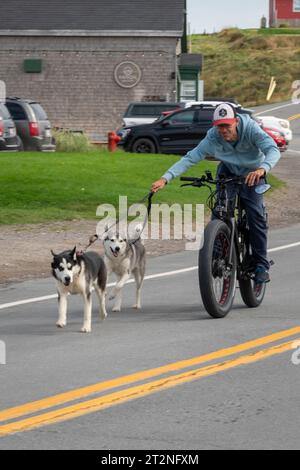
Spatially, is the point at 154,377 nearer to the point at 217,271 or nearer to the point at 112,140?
the point at 217,271

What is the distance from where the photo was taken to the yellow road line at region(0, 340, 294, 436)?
7438 mm

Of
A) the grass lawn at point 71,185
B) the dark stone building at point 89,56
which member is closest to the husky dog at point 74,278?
the grass lawn at point 71,185

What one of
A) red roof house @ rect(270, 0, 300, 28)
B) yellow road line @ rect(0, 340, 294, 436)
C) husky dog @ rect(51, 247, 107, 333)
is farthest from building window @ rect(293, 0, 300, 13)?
yellow road line @ rect(0, 340, 294, 436)

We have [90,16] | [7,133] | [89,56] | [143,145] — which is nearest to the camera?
[7,133]

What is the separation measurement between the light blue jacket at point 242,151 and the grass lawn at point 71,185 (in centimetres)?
908

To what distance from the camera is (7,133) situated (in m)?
32.2

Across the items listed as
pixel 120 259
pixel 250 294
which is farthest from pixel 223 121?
pixel 250 294

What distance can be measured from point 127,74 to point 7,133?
21.3 metres

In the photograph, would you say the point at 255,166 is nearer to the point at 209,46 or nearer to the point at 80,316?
the point at 80,316

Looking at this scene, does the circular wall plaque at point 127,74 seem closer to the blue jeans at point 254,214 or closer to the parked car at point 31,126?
the parked car at point 31,126

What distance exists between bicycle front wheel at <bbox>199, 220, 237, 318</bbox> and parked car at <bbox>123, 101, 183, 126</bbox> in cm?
3363

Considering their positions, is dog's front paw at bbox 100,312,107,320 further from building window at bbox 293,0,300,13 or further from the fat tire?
building window at bbox 293,0,300,13

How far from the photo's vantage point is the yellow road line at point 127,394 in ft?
24.4

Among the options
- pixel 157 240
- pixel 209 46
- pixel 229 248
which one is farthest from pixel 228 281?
pixel 209 46
